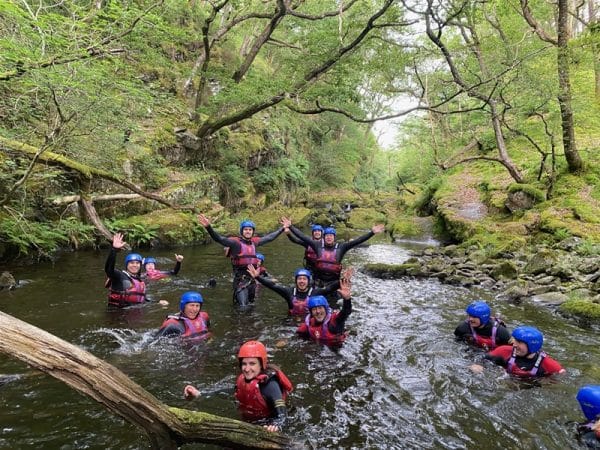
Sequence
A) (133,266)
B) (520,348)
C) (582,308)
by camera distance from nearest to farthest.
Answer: (520,348) → (582,308) → (133,266)

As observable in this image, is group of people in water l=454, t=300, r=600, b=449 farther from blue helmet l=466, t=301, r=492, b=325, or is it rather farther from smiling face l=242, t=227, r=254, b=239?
smiling face l=242, t=227, r=254, b=239

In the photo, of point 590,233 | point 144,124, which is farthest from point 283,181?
point 590,233

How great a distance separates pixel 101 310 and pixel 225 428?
19.8ft

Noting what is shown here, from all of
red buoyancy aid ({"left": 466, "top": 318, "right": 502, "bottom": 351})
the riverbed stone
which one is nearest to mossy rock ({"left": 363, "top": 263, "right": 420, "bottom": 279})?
the riverbed stone

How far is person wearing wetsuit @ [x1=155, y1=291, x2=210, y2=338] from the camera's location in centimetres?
671

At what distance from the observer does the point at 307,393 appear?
17.6 ft

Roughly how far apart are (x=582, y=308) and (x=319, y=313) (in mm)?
5546

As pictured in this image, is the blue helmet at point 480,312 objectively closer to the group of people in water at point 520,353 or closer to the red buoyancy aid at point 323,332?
the group of people in water at point 520,353

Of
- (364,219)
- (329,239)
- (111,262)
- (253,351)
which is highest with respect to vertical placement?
(329,239)

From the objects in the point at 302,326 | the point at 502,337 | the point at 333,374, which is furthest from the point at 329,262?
the point at 502,337

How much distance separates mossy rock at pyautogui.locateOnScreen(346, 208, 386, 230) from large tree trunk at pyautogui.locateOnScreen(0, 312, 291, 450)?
22932 millimetres

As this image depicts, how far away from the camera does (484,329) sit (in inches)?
268

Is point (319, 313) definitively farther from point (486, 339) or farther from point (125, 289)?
point (125, 289)

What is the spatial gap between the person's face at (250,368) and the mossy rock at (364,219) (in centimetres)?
2184
